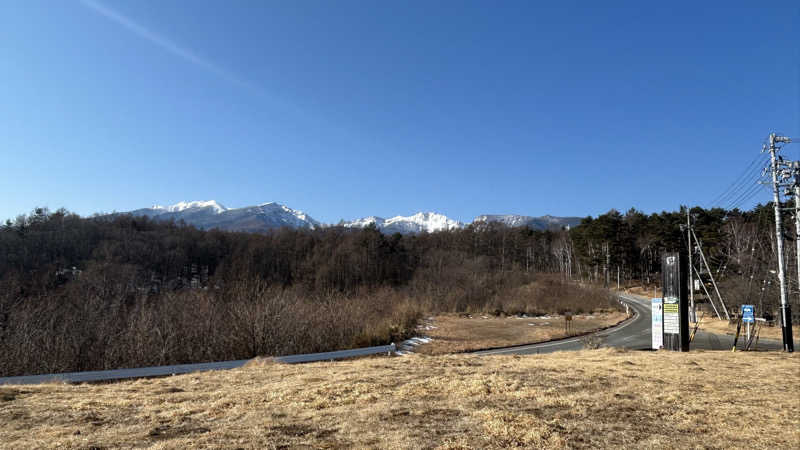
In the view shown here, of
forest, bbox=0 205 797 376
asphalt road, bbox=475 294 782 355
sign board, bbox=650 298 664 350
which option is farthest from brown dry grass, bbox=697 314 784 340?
sign board, bbox=650 298 664 350

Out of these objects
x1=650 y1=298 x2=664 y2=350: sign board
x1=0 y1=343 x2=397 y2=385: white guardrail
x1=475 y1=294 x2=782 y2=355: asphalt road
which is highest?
x1=650 y1=298 x2=664 y2=350: sign board

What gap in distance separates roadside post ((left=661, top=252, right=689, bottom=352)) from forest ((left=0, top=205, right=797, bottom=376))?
42.7 ft

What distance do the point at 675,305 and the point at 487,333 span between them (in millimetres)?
12649

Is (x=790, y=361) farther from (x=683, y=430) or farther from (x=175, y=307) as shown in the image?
(x=175, y=307)

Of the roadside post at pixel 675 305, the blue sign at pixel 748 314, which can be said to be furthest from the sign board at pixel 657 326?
the blue sign at pixel 748 314

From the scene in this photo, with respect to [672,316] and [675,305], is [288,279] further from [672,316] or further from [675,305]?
[675,305]

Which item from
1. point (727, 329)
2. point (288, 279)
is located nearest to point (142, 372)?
point (727, 329)

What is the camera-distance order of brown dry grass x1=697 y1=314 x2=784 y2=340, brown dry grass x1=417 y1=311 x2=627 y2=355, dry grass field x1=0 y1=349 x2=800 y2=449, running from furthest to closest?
brown dry grass x1=697 y1=314 x2=784 y2=340 < brown dry grass x1=417 y1=311 x2=627 y2=355 < dry grass field x1=0 y1=349 x2=800 y2=449

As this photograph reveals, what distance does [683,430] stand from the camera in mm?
5664

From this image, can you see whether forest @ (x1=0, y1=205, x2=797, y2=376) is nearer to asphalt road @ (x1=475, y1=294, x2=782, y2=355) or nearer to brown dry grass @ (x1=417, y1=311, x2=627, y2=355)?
brown dry grass @ (x1=417, y1=311, x2=627, y2=355)

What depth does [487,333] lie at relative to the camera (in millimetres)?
27797

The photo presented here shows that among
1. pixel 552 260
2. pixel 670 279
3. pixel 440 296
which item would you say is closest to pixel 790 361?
pixel 670 279

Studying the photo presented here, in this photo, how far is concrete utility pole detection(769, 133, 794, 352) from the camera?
1744 centimetres

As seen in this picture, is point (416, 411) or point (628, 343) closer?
point (416, 411)
